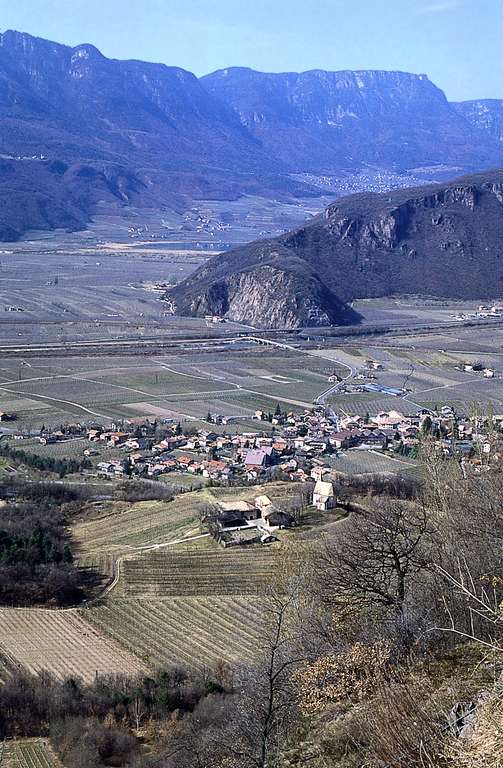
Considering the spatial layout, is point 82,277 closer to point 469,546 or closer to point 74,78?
point 469,546

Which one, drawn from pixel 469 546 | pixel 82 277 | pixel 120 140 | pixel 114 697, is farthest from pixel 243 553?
pixel 120 140

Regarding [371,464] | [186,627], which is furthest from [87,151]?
[186,627]

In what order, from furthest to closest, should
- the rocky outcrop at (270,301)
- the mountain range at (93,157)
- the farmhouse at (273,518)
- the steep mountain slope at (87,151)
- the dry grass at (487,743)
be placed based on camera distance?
the mountain range at (93,157) < the steep mountain slope at (87,151) < the rocky outcrop at (270,301) < the farmhouse at (273,518) < the dry grass at (487,743)

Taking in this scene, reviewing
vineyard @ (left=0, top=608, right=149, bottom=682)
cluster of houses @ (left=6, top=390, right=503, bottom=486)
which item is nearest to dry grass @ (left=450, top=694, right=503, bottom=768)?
vineyard @ (left=0, top=608, right=149, bottom=682)

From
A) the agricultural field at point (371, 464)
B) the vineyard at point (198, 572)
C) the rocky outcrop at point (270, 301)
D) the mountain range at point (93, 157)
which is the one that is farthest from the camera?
the mountain range at point (93, 157)

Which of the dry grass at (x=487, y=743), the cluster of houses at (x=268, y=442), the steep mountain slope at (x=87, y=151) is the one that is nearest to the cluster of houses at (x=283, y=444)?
the cluster of houses at (x=268, y=442)

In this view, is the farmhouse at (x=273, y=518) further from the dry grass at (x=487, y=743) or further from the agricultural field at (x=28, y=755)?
the dry grass at (x=487, y=743)

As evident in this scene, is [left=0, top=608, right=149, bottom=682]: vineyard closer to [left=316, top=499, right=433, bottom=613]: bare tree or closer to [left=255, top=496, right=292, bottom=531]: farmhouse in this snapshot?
[left=316, top=499, right=433, bottom=613]: bare tree
